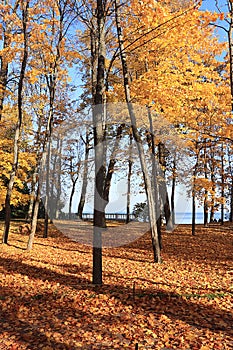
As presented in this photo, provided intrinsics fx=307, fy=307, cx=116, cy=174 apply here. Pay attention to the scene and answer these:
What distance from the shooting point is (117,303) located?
6066 mm

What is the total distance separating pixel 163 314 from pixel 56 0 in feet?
43.5

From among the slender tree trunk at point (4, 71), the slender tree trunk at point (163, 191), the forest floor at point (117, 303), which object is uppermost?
the slender tree trunk at point (4, 71)

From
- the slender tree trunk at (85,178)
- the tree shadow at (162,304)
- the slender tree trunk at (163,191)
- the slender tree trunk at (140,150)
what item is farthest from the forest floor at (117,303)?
the slender tree trunk at (85,178)

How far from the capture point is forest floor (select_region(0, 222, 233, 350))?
14.7 ft

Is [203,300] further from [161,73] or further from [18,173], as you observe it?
[18,173]

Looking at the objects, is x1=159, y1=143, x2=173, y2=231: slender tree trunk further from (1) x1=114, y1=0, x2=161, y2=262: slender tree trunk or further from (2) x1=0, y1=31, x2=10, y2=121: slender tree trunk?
(2) x1=0, y1=31, x2=10, y2=121: slender tree trunk

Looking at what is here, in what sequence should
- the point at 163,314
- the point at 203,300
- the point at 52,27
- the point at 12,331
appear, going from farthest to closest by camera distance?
the point at 52,27, the point at 203,300, the point at 163,314, the point at 12,331

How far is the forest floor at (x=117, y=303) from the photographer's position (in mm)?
4484

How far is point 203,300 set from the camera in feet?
20.5

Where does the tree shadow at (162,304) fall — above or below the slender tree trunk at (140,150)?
below

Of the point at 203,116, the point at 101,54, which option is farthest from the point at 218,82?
the point at 101,54

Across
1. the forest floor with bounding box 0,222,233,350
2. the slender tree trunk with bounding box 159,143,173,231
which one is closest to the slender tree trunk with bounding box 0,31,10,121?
the forest floor with bounding box 0,222,233,350

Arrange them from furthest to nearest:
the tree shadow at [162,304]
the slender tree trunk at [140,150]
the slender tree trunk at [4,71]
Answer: the slender tree trunk at [4,71] < the slender tree trunk at [140,150] < the tree shadow at [162,304]

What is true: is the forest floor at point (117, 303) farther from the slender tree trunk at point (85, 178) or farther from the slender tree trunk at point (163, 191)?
the slender tree trunk at point (85, 178)
